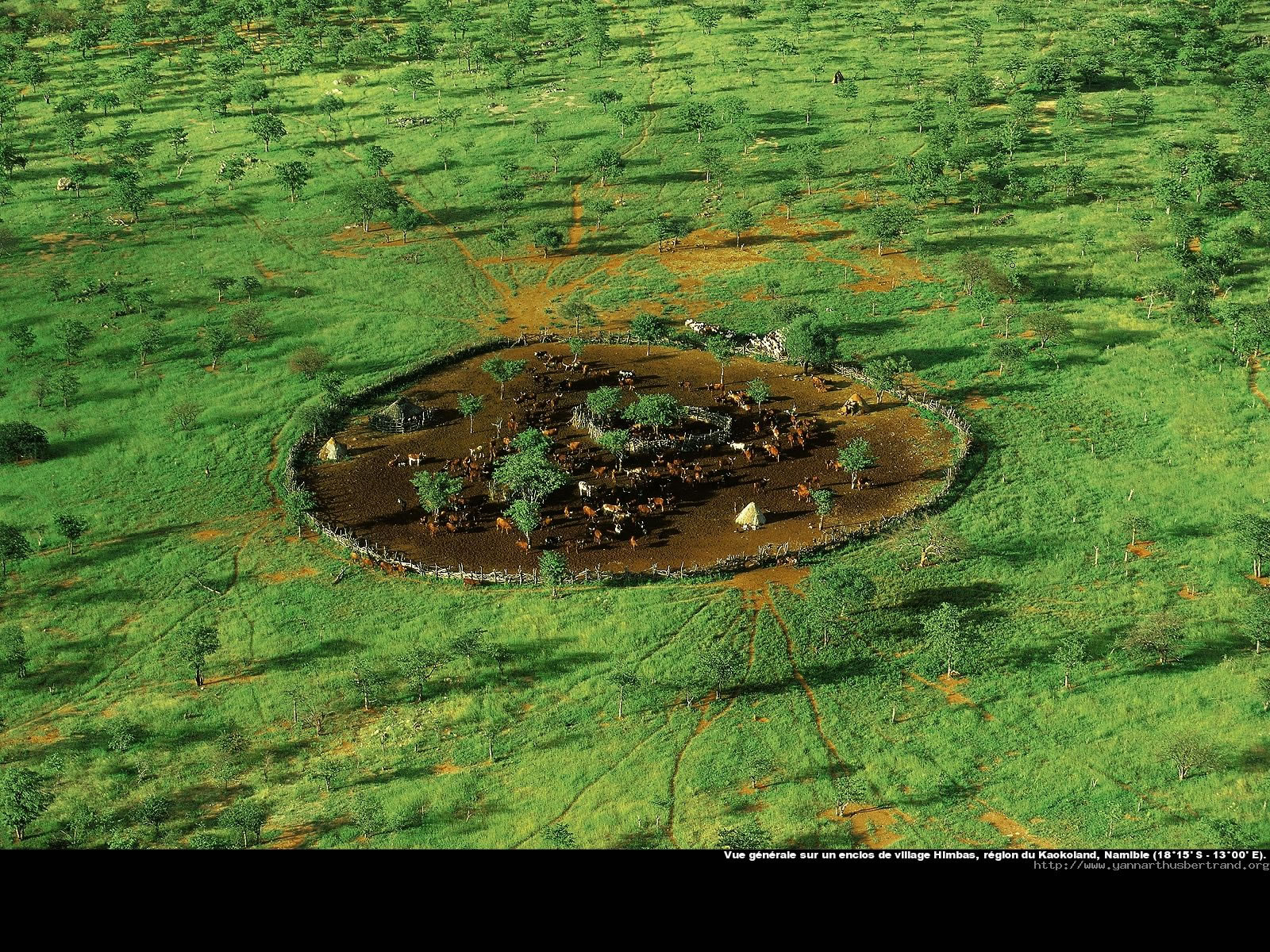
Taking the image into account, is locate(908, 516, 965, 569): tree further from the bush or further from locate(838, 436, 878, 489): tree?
the bush

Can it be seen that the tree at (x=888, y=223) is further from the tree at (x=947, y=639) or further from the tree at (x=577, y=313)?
the tree at (x=947, y=639)

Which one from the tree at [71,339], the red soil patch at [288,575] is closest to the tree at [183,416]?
the tree at [71,339]

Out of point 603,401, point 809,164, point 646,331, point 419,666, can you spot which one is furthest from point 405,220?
point 419,666

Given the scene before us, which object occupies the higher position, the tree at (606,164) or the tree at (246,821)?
the tree at (606,164)

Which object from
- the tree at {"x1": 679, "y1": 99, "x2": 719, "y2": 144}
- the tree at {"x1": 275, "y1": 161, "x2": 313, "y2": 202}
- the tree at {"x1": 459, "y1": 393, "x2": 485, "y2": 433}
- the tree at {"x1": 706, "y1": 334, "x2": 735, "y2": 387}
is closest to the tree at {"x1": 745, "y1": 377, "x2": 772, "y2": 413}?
the tree at {"x1": 706, "y1": 334, "x2": 735, "y2": 387}

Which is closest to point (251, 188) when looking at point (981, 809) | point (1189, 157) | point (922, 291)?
point (922, 291)
